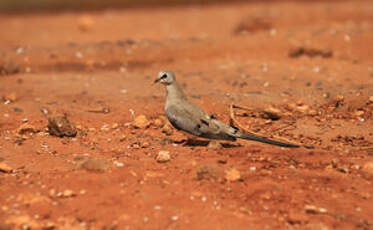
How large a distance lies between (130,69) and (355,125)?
16.7ft

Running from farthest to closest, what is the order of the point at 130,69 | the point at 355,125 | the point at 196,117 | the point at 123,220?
Result: the point at 130,69, the point at 355,125, the point at 196,117, the point at 123,220

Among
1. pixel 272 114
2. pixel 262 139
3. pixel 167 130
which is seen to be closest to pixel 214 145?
pixel 262 139

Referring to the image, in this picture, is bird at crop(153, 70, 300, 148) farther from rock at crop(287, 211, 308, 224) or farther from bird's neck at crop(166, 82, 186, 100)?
rock at crop(287, 211, 308, 224)

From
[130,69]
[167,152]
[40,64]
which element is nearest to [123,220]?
[167,152]

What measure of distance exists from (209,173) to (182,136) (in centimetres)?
153

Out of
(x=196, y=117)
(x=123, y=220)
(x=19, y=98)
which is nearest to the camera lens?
(x=123, y=220)

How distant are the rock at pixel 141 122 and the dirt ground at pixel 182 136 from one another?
0.07ft

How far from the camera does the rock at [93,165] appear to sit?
189 inches

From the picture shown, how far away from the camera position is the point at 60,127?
19.3 feet

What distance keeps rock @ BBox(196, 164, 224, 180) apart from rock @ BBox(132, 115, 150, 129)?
1.77 m

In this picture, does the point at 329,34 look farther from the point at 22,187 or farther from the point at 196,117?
the point at 22,187

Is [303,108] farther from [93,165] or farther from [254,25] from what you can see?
[254,25]

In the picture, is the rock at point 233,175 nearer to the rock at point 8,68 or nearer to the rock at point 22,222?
the rock at point 22,222

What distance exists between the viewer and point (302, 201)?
432cm
